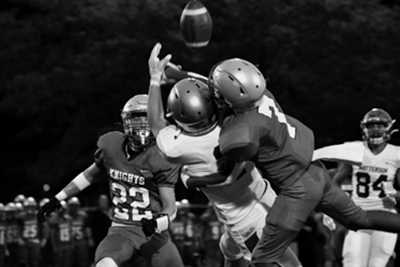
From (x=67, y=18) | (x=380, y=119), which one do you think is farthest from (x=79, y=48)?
(x=380, y=119)

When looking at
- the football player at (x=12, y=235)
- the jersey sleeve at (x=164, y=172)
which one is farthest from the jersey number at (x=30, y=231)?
the jersey sleeve at (x=164, y=172)

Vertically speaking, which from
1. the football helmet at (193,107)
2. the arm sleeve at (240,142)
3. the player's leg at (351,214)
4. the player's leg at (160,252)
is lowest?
the player's leg at (160,252)

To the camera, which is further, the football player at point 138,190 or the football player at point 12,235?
the football player at point 12,235

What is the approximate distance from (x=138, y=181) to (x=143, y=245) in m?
0.46

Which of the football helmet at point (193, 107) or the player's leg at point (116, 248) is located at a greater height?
the football helmet at point (193, 107)

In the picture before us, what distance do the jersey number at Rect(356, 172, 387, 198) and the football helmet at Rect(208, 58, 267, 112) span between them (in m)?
2.98

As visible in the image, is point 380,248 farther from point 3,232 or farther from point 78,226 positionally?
point 3,232

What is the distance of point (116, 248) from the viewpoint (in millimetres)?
6438

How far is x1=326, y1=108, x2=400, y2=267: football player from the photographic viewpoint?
8.12 m

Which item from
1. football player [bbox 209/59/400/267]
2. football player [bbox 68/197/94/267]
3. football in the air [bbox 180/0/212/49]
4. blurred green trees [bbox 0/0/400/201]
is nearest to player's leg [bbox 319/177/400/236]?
football player [bbox 209/59/400/267]

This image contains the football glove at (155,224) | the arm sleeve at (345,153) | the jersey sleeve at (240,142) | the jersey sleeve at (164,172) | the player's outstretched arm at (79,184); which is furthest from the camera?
the player's outstretched arm at (79,184)

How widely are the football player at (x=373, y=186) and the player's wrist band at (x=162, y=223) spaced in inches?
95.5

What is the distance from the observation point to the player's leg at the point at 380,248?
→ 811 centimetres

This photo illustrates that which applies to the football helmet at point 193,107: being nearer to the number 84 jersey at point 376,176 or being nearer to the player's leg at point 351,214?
the player's leg at point 351,214
